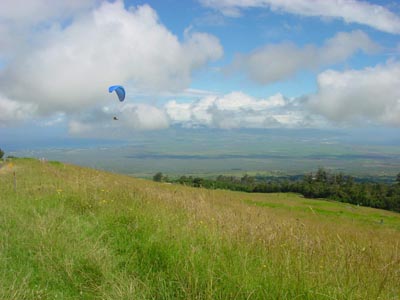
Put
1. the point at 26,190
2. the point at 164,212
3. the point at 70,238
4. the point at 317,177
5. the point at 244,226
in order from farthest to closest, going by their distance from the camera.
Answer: the point at 317,177 → the point at 26,190 → the point at 164,212 → the point at 244,226 → the point at 70,238

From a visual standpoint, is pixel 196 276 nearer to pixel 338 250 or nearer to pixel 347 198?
pixel 338 250

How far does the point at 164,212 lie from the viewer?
7.25 meters

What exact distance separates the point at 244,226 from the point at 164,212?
1.81m

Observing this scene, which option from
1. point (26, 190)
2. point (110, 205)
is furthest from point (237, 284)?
point (26, 190)

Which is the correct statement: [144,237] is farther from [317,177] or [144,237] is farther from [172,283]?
[317,177]

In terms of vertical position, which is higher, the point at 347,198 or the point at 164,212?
the point at 164,212

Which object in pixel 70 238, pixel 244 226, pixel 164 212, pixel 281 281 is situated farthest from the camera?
pixel 164 212

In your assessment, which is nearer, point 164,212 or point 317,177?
point 164,212

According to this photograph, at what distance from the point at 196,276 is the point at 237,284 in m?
0.49

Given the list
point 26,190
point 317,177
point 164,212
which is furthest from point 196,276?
point 317,177

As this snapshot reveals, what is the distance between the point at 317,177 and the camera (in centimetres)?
7325

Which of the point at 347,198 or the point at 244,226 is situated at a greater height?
the point at 244,226

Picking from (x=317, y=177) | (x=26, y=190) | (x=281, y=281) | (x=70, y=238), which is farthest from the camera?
(x=317, y=177)

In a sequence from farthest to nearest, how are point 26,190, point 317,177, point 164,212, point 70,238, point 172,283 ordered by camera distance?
point 317,177 < point 26,190 < point 164,212 < point 70,238 < point 172,283
